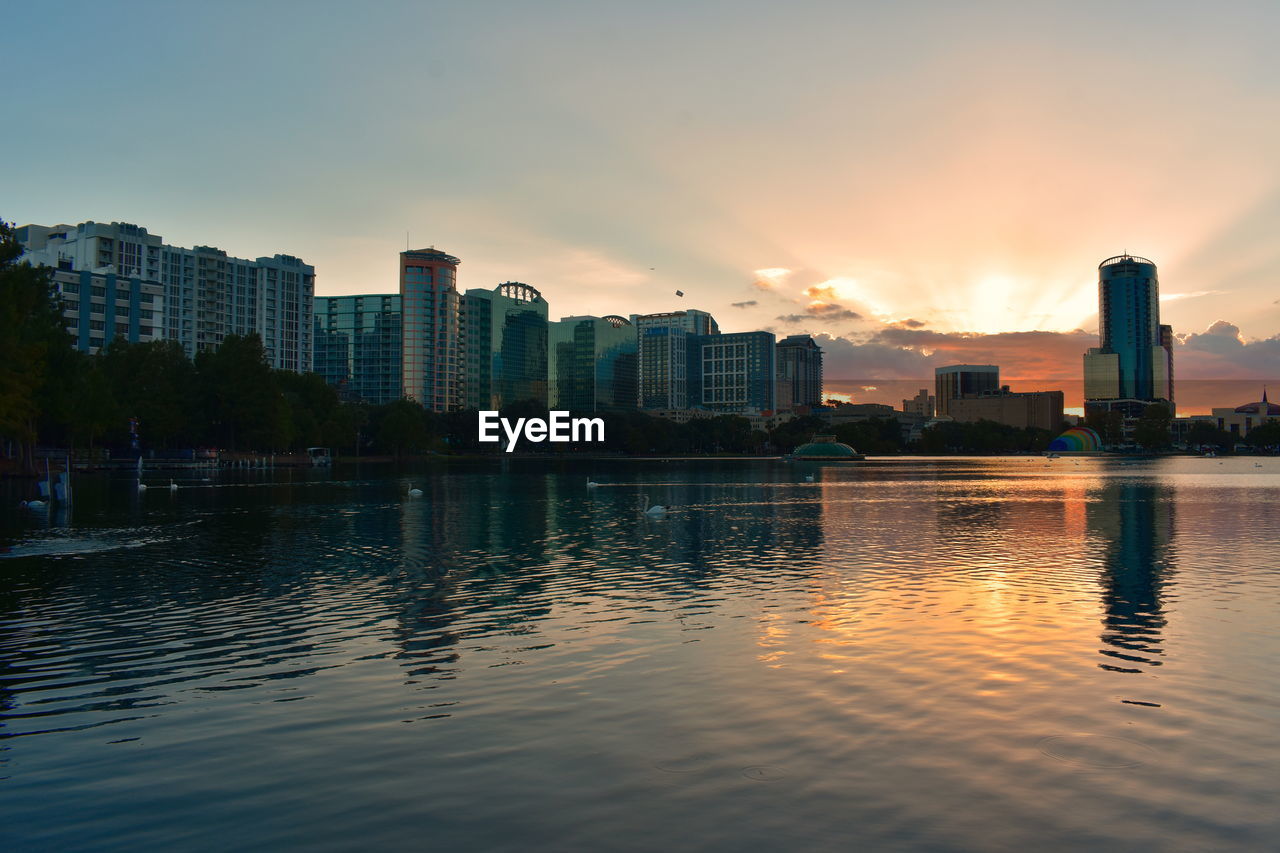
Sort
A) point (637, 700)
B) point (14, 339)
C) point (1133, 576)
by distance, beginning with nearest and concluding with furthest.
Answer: point (637, 700) → point (1133, 576) → point (14, 339)

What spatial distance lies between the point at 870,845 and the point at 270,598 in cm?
2184

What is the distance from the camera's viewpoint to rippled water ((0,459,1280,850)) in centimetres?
1088

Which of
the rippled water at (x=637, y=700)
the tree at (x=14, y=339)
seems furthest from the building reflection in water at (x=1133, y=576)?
the tree at (x=14, y=339)

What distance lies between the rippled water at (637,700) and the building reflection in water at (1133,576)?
206 mm

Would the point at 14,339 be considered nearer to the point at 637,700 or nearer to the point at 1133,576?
the point at 637,700

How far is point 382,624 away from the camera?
23.1 meters

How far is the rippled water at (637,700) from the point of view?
35.7 ft

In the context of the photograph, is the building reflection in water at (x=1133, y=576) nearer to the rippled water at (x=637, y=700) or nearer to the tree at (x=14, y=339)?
the rippled water at (x=637, y=700)

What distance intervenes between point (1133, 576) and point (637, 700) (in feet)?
77.5

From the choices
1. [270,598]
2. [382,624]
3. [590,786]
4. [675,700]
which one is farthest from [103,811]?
[270,598]

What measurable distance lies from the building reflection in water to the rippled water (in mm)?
206

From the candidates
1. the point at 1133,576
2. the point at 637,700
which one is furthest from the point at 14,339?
the point at 1133,576

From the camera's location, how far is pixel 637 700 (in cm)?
1598

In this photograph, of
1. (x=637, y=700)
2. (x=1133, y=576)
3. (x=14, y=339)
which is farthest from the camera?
(x=14, y=339)
